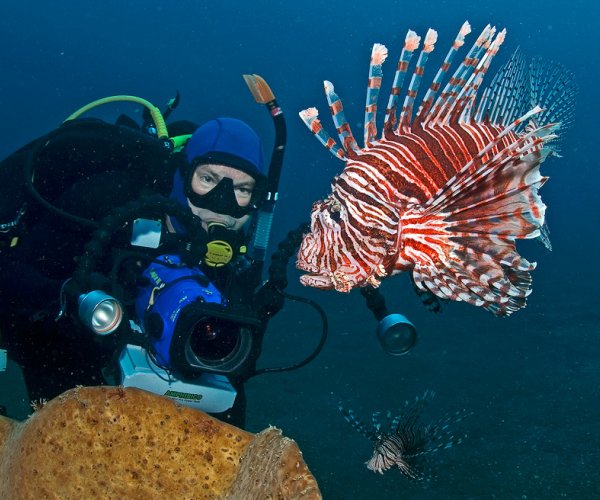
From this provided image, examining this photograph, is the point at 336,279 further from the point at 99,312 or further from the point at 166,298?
the point at 99,312

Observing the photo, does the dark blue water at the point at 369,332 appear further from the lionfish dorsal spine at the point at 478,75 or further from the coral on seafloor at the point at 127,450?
the coral on seafloor at the point at 127,450

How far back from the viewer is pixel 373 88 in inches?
91.3

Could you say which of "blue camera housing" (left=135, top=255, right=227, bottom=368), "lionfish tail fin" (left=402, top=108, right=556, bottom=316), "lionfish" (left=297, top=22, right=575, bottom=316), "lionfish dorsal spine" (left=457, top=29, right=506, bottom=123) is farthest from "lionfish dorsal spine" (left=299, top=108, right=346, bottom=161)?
"blue camera housing" (left=135, top=255, right=227, bottom=368)

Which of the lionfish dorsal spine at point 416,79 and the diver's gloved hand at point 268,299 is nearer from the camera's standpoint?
the lionfish dorsal spine at point 416,79

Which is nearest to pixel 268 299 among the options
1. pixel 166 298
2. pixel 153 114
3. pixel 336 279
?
pixel 166 298

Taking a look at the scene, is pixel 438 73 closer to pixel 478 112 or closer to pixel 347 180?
pixel 478 112

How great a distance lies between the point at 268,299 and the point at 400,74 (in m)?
1.69

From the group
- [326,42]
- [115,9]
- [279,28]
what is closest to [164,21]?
[115,9]

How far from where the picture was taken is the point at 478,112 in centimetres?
276

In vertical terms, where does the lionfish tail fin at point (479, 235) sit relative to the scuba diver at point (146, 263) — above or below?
above

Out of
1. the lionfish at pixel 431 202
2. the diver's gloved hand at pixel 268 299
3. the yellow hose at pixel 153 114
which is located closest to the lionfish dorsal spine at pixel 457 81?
the lionfish at pixel 431 202

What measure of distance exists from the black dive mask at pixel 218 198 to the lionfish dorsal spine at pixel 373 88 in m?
1.69

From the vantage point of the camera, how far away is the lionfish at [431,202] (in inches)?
81.7

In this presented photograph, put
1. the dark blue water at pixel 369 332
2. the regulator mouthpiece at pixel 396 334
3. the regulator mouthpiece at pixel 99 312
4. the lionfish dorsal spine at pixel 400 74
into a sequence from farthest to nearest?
the dark blue water at pixel 369 332 → the regulator mouthpiece at pixel 396 334 → the regulator mouthpiece at pixel 99 312 → the lionfish dorsal spine at pixel 400 74
